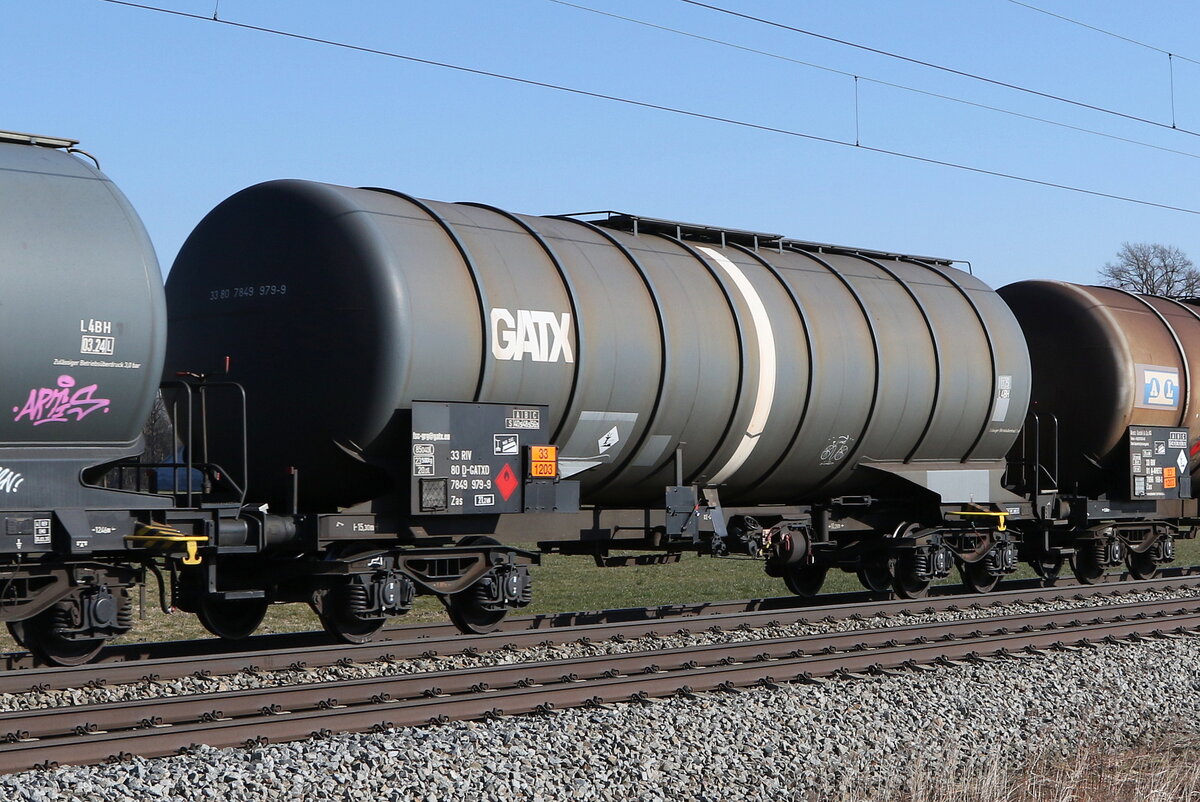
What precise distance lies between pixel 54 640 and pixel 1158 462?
47.9 feet

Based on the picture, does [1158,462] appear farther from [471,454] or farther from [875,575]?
[471,454]

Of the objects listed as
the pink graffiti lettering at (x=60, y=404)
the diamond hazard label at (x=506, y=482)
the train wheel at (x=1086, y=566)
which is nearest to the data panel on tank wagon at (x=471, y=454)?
the diamond hazard label at (x=506, y=482)

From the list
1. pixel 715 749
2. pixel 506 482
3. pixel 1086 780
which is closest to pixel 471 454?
pixel 506 482

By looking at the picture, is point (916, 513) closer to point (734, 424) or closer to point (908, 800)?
point (734, 424)

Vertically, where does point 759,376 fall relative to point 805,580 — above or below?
above

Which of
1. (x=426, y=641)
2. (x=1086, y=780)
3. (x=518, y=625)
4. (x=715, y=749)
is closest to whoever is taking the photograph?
(x=715, y=749)

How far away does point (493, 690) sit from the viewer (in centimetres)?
988

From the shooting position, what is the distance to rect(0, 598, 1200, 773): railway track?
7.93 metres

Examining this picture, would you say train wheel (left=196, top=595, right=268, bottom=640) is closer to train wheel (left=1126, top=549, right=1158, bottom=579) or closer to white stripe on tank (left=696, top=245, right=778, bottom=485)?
white stripe on tank (left=696, top=245, right=778, bottom=485)

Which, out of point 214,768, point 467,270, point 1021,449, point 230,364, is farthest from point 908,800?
point 1021,449

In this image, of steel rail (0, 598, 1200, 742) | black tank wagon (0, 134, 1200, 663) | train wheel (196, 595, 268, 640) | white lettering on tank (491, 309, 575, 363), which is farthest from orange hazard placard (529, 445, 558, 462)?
train wheel (196, 595, 268, 640)

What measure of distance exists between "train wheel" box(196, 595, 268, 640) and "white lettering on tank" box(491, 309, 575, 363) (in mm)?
3191

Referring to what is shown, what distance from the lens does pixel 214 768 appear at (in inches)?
280

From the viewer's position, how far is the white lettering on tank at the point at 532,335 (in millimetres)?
11656
